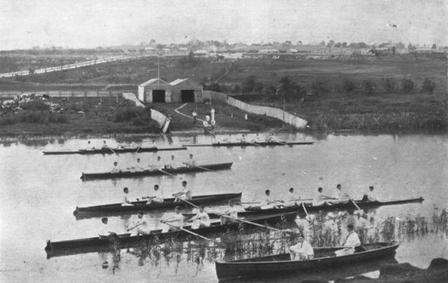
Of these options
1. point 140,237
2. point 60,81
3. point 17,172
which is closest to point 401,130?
point 17,172

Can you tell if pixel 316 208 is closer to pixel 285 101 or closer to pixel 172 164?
pixel 172 164

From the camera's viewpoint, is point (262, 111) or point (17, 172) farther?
point (262, 111)

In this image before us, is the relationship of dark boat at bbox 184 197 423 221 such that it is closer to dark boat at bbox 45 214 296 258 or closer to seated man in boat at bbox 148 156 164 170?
dark boat at bbox 45 214 296 258

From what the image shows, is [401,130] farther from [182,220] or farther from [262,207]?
[182,220]

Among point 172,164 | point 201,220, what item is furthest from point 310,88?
point 201,220

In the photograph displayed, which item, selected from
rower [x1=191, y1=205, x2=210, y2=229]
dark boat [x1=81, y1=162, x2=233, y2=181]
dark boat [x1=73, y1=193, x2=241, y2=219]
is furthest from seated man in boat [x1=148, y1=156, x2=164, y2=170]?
rower [x1=191, y1=205, x2=210, y2=229]

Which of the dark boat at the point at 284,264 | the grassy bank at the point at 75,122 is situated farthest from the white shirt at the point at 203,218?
the grassy bank at the point at 75,122

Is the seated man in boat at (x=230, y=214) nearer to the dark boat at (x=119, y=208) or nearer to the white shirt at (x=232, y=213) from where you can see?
the white shirt at (x=232, y=213)
